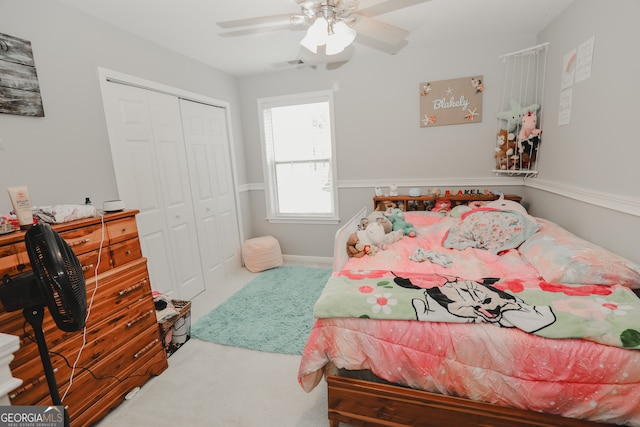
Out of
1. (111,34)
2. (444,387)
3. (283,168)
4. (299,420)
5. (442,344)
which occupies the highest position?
(111,34)

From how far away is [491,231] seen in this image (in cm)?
218

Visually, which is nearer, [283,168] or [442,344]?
[442,344]

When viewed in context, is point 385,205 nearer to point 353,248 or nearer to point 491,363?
point 353,248

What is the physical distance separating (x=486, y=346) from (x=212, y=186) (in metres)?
3.01

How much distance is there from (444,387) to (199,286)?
8.56ft

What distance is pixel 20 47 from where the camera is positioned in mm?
1677

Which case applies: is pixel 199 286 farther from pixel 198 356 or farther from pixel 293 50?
pixel 293 50

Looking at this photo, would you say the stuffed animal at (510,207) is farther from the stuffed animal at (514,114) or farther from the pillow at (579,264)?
the stuffed animal at (514,114)

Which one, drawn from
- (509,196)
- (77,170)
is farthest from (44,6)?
(509,196)

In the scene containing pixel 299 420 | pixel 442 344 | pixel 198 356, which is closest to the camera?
pixel 442 344

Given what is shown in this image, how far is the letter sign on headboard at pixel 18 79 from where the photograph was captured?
63.0 inches

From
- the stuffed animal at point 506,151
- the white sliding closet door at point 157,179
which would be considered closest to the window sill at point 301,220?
the white sliding closet door at point 157,179

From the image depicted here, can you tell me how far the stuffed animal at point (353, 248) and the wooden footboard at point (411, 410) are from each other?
3.14 feet

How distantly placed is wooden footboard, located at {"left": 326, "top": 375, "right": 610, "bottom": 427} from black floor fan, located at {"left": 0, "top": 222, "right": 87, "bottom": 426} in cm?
109
